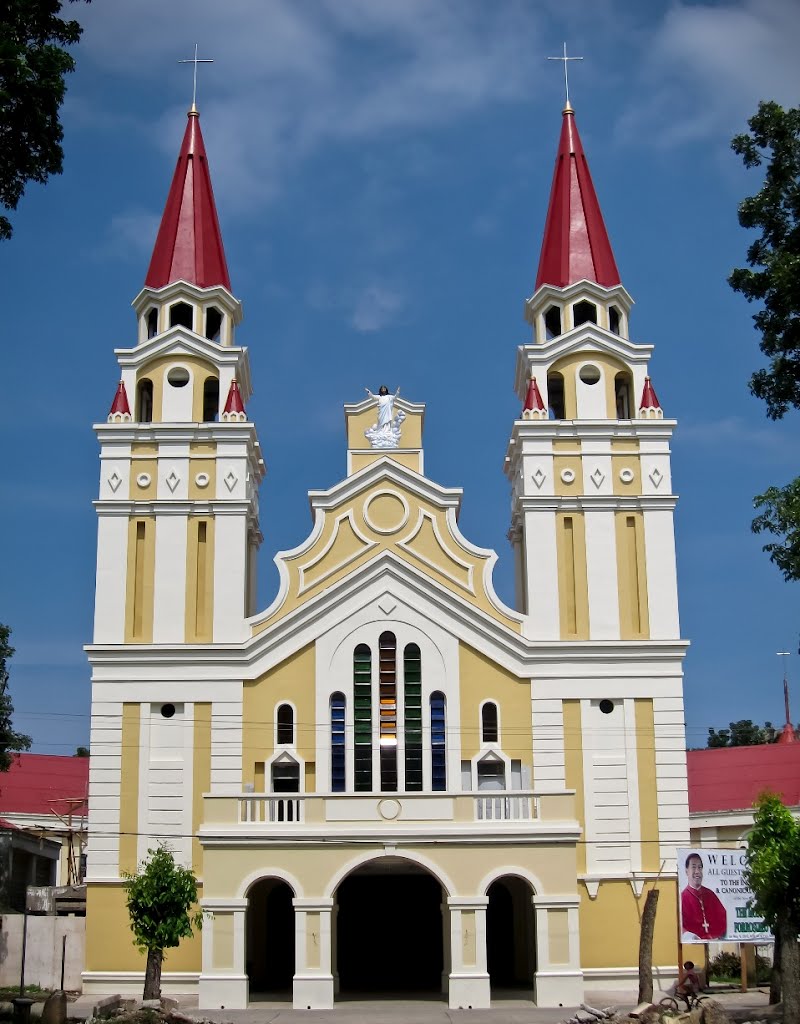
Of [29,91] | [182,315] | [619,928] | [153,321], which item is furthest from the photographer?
[153,321]

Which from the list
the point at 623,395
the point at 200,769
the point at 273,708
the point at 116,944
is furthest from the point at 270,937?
the point at 623,395

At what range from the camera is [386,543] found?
122 ft

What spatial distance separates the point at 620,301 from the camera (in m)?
39.8

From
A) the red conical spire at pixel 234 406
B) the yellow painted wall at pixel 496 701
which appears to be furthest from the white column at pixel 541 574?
the red conical spire at pixel 234 406

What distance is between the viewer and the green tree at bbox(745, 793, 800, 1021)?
2567 centimetres

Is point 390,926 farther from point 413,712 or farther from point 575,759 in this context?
point 575,759

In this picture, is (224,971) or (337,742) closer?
(224,971)

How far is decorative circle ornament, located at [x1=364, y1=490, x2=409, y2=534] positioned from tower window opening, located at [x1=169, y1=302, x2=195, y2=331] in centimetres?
750

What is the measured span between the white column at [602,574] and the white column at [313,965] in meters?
10.1

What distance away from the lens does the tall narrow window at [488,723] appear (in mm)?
35531

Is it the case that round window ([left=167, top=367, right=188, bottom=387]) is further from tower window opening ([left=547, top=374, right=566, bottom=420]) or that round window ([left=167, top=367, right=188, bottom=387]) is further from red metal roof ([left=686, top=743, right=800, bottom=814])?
red metal roof ([left=686, top=743, right=800, bottom=814])

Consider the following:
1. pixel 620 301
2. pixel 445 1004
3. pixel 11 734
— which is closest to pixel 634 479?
pixel 620 301

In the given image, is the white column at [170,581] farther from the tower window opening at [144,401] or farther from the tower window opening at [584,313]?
the tower window opening at [584,313]

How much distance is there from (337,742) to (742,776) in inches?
814
